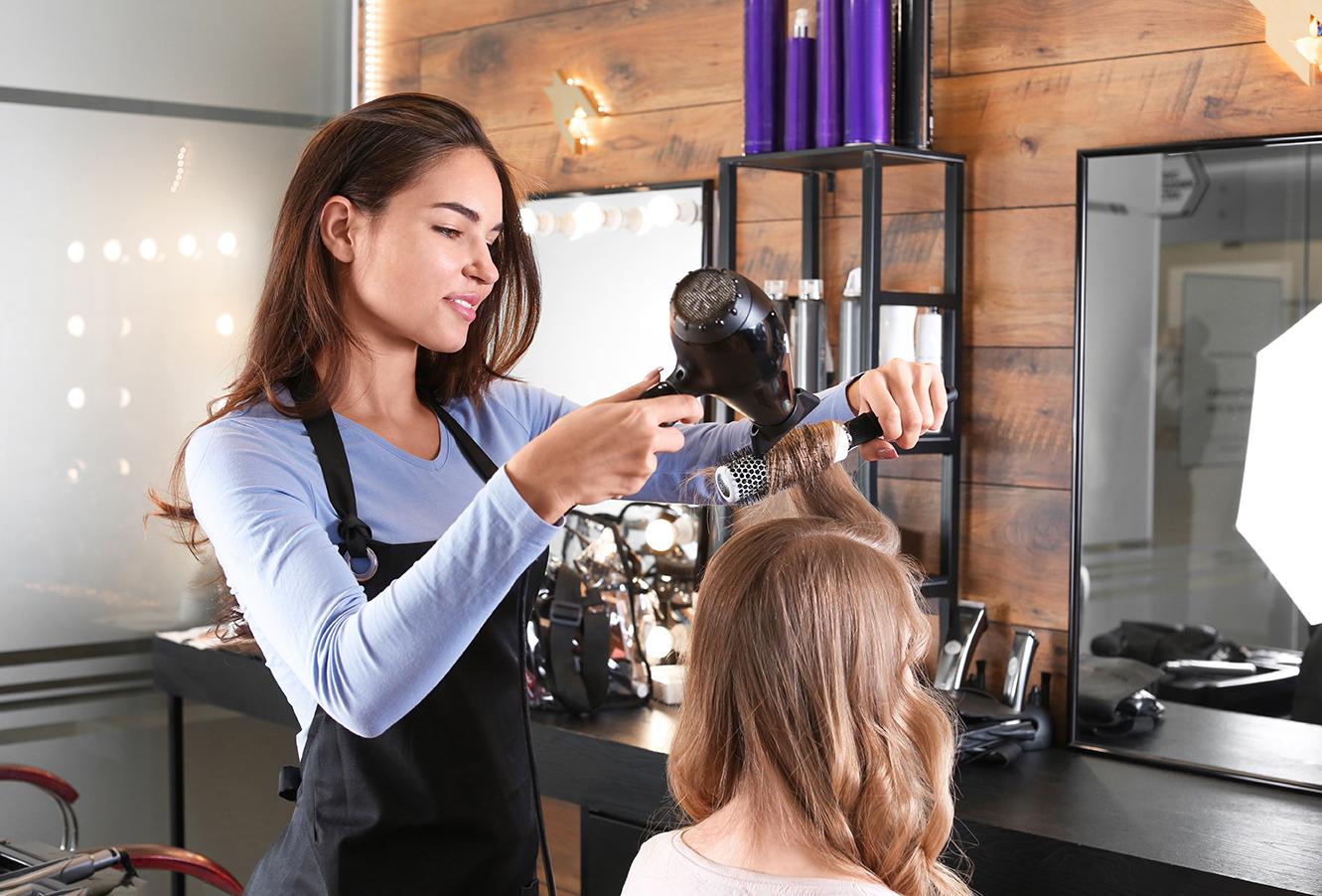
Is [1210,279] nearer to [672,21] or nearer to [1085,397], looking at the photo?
[1085,397]

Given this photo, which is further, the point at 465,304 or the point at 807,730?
the point at 465,304

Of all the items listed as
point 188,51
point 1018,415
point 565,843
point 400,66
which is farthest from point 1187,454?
point 188,51

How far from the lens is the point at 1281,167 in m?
2.09

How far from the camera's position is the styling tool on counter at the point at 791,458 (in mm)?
1289

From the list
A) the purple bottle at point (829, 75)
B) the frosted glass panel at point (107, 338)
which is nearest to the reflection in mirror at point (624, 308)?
the purple bottle at point (829, 75)

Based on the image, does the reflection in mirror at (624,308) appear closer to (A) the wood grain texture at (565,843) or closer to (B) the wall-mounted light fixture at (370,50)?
(A) the wood grain texture at (565,843)

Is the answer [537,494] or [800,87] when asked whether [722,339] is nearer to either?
[537,494]

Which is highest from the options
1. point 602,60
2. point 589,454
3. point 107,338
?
point 602,60

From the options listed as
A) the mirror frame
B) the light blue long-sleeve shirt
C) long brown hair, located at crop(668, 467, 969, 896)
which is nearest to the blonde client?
long brown hair, located at crop(668, 467, 969, 896)

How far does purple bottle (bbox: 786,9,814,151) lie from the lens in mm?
2398

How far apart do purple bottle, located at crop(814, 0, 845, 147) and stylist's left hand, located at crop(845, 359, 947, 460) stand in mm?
1063

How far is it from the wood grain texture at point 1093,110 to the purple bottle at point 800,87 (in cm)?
26

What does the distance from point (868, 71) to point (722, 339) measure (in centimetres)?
134

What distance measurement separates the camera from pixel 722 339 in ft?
3.66
